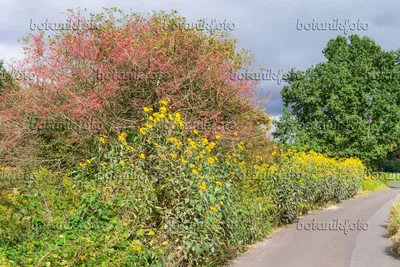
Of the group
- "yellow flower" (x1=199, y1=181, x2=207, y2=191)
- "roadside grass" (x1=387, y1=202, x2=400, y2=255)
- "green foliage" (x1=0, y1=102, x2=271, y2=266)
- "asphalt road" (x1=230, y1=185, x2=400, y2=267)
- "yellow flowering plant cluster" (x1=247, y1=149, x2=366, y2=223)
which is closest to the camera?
"green foliage" (x1=0, y1=102, x2=271, y2=266)

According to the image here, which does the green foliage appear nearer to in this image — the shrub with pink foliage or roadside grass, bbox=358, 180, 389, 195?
the shrub with pink foliage

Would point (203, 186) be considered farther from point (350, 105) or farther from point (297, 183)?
point (350, 105)

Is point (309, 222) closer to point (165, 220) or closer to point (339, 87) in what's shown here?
point (165, 220)

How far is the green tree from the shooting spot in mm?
31016

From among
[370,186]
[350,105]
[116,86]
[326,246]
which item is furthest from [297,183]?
[350,105]

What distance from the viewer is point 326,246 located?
928cm

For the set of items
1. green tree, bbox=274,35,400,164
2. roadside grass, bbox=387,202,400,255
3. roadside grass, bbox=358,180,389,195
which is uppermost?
green tree, bbox=274,35,400,164

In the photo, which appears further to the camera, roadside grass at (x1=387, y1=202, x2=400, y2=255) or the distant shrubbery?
roadside grass at (x1=387, y1=202, x2=400, y2=255)

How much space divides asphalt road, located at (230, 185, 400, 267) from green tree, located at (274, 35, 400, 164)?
18.2 metres

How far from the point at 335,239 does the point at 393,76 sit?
26.4 meters

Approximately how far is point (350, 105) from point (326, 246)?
2410 cm

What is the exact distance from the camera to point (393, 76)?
32.6 m

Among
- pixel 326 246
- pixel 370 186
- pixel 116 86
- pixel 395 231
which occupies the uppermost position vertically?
pixel 116 86

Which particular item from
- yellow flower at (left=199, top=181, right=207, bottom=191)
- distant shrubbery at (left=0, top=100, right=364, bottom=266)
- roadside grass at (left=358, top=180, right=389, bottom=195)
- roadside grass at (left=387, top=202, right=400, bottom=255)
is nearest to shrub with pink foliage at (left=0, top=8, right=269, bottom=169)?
distant shrubbery at (left=0, top=100, right=364, bottom=266)
